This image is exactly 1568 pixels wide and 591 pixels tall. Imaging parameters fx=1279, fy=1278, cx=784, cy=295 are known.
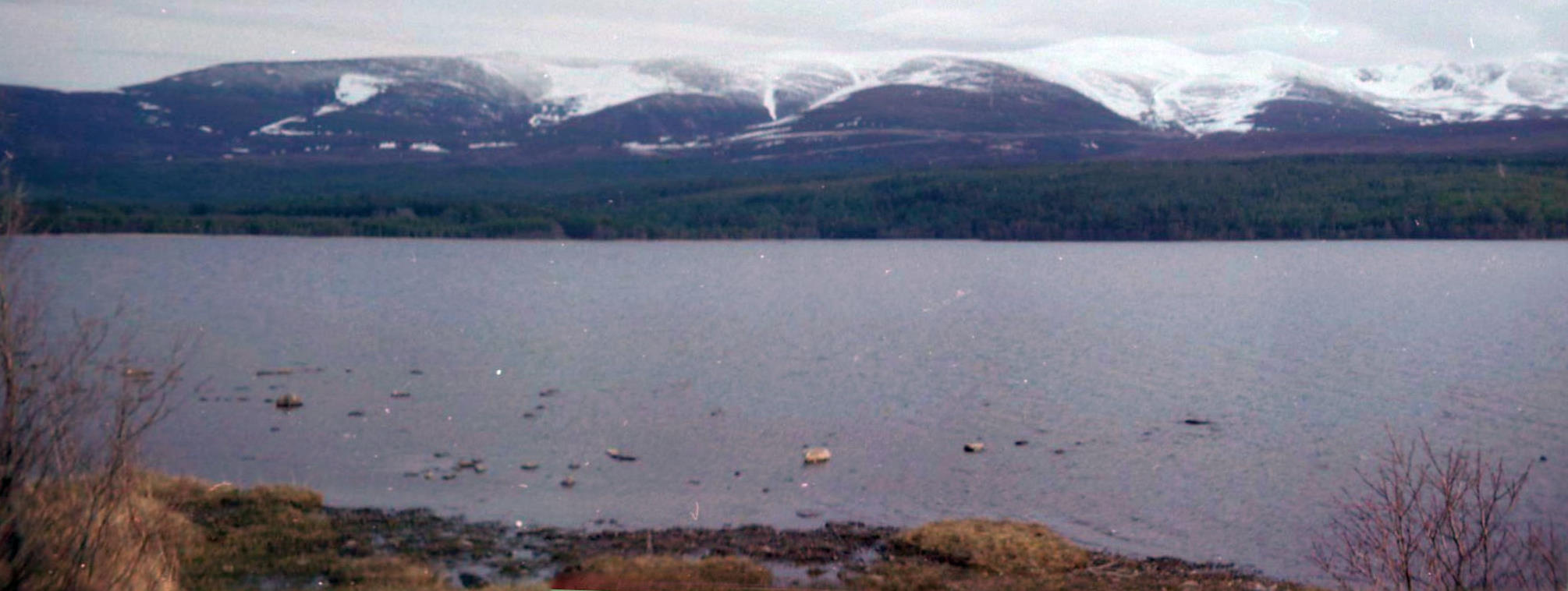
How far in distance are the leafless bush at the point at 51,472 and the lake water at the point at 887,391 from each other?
746 cm

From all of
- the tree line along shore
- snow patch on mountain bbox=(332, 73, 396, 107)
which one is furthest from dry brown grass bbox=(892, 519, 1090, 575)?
snow patch on mountain bbox=(332, 73, 396, 107)

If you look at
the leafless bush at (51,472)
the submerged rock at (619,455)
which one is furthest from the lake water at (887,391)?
the leafless bush at (51,472)

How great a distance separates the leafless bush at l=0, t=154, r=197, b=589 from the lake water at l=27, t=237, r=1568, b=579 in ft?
24.5

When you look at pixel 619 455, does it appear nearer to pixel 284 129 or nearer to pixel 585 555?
pixel 585 555

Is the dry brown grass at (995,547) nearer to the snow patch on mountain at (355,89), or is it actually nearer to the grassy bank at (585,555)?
the grassy bank at (585,555)

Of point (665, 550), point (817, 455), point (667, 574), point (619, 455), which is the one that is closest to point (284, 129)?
point (619, 455)

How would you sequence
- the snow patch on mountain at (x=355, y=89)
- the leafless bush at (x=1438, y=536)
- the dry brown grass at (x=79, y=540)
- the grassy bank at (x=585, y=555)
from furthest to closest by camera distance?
the snow patch on mountain at (x=355, y=89)
the grassy bank at (x=585, y=555)
the leafless bush at (x=1438, y=536)
the dry brown grass at (x=79, y=540)

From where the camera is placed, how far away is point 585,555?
1199cm

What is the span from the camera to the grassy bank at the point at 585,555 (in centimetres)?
1052

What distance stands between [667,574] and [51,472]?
5265mm

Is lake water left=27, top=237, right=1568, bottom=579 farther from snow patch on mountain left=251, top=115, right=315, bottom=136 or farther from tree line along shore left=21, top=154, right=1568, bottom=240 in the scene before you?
snow patch on mountain left=251, top=115, right=315, bottom=136

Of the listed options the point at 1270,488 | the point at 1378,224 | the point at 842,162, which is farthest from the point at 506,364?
the point at 842,162

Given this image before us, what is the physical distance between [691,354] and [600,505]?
15.5 meters

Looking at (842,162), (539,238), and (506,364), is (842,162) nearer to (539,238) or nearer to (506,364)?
(539,238)
